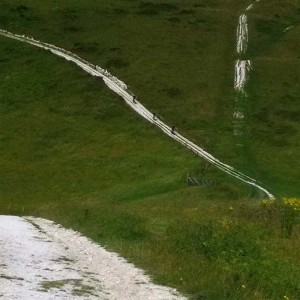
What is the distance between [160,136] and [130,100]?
13.6 metres

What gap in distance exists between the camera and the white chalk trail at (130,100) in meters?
56.2

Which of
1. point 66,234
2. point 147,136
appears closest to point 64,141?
point 147,136

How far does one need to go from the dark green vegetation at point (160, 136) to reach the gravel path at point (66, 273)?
0.77 meters

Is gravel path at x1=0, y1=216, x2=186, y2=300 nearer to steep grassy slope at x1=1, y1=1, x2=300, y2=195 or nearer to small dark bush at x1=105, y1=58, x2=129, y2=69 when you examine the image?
steep grassy slope at x1=1, y1=1, x2=300, y2=195

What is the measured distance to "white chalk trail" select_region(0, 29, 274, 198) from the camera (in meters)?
56.2

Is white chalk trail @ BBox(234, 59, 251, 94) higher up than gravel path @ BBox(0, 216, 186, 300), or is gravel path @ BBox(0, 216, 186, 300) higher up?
white chalk trail @ BBox(234, 59, 251, 94)

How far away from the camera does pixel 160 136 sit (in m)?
68.1

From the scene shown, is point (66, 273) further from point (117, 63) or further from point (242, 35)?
point (242, 35)

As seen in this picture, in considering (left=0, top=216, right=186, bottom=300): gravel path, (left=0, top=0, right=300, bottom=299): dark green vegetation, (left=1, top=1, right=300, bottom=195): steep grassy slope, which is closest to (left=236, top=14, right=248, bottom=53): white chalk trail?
(left=1, top=1, right=300, bottom=195): steep grassy slope

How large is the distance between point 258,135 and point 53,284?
57480mm

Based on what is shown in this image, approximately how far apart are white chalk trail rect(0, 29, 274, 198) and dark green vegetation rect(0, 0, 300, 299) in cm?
135

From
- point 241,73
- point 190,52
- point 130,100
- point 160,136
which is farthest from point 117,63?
point 160,136

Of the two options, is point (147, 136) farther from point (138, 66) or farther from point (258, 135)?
point (138, 66)

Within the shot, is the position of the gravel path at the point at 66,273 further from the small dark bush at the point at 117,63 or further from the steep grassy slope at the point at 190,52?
the small dark bush at the point at 117,63
